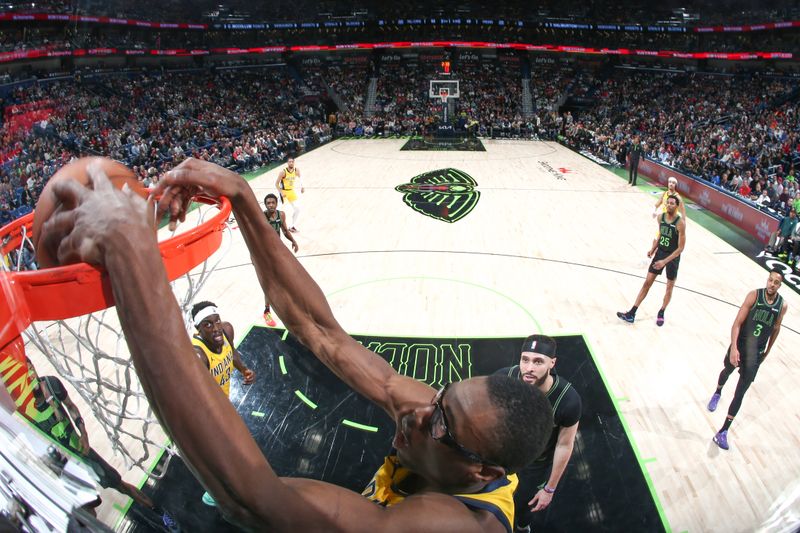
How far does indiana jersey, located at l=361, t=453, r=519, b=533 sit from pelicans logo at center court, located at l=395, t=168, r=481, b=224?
33.2 ft

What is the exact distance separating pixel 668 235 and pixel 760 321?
2179 mm

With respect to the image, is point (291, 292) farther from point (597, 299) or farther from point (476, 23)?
point (476, 23)

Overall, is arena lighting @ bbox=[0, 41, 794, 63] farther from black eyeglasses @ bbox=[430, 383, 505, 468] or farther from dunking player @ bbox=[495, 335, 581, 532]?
black eyeglasses @ bbox=[430, 383, 505, 468]

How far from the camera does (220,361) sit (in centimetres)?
409

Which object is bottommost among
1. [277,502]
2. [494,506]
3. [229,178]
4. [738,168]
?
[738,168]

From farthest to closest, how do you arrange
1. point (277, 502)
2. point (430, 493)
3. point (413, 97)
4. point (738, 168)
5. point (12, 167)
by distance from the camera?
point (413, 97), point (738, 168), point (12, 167), point (430, 493), point (277, 502)

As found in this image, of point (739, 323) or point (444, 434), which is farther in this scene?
point (739, 323)

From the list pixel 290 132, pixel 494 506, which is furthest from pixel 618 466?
pixel 290 132

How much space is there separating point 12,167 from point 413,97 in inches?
977

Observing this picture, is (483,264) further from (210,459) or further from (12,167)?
(12,167)

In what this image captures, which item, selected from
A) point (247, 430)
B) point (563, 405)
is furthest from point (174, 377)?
point (563, 405)

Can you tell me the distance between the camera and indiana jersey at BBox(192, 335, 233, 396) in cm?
392

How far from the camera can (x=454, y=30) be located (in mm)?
34656

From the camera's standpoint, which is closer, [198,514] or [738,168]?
[198,514]
